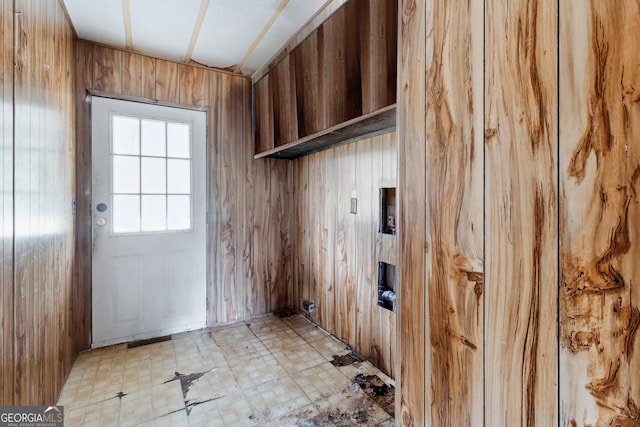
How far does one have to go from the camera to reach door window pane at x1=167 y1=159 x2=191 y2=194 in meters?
2.58

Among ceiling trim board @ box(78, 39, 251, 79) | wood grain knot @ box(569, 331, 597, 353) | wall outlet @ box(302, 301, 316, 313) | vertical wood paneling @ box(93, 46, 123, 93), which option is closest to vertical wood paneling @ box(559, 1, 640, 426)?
wood grain knot @ box(569, 331, 597, 353)

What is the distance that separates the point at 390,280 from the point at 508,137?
4.83 ft

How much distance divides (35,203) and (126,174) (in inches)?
42.0

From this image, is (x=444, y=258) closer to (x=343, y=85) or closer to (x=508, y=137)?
(x=508, y=137)

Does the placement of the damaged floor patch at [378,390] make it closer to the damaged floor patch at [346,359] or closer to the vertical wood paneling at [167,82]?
the damaged floor patch at [346,359]

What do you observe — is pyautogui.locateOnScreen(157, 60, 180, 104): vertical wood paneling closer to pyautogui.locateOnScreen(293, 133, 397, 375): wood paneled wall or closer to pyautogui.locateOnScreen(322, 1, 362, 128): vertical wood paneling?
pyautogui.locateOnScreen(293, 133, 397, 375): wood paneled wall

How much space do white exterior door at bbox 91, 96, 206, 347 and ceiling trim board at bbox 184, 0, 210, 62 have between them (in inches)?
18.2

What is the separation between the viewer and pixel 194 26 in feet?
6.73

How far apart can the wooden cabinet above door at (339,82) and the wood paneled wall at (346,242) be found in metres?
0.21

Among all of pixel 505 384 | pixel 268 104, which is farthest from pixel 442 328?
pixel 268 104

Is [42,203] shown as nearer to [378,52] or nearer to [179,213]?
[179,213]

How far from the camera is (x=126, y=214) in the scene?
2422 mm

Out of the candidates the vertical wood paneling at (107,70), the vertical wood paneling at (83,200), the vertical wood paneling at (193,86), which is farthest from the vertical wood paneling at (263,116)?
the vertical wood paneling at (83,200)

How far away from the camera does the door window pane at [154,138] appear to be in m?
2.49
